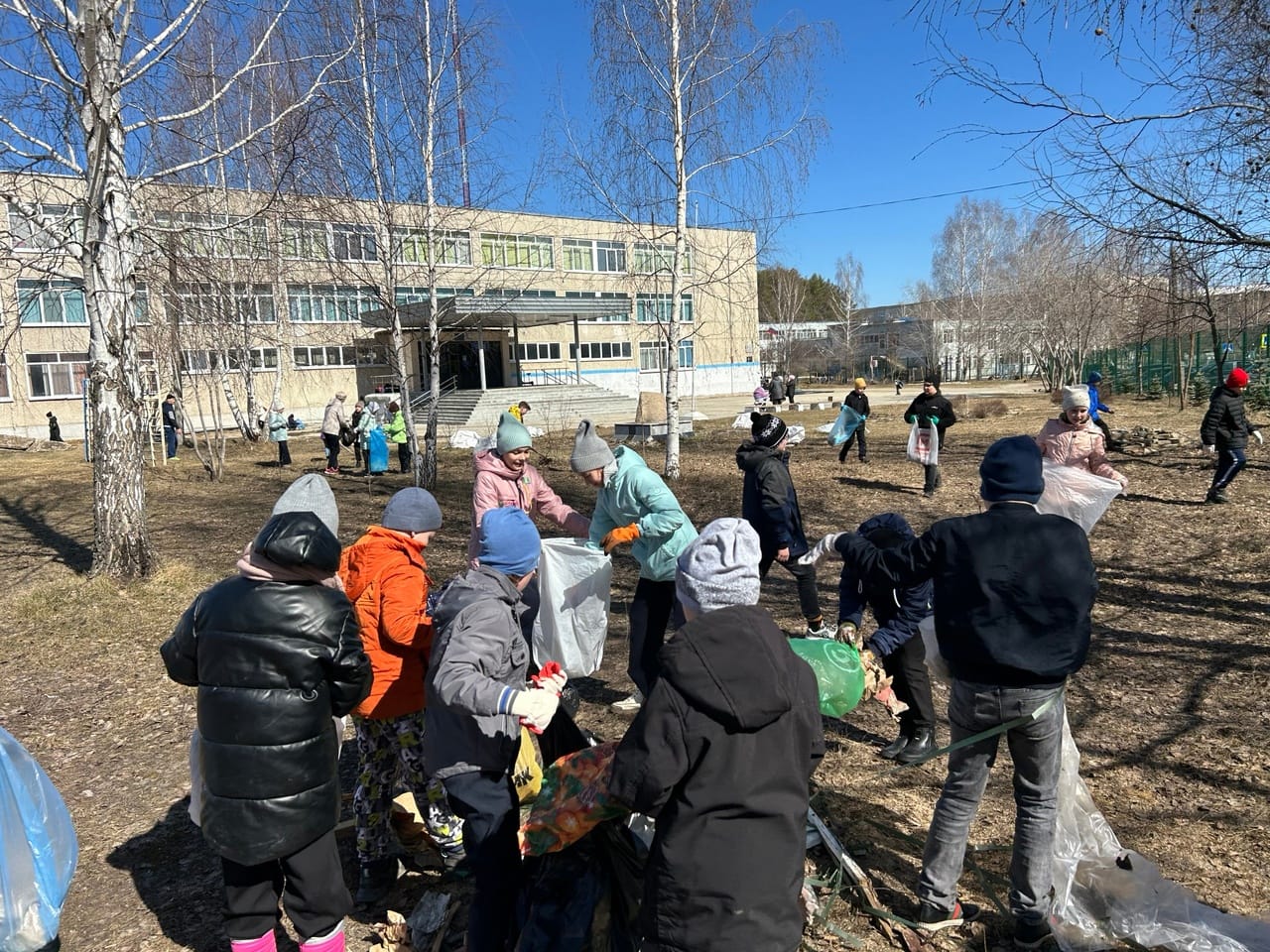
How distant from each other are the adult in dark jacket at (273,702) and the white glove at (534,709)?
20.4 inches

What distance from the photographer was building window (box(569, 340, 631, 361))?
42.1 metres

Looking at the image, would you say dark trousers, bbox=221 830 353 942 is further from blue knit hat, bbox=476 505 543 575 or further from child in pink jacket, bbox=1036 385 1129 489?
child in pink jacket, bbox=1036 385 1129 489

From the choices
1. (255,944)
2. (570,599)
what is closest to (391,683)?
(255,944)

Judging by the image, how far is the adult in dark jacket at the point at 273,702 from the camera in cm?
215

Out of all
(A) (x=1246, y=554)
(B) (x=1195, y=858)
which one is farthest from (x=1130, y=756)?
(A) (x=1246, y=554)

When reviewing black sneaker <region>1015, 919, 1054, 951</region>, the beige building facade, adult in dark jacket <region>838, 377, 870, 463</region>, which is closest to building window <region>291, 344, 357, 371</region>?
the beige building facade

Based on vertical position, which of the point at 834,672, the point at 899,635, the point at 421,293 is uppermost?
the point at 421,293

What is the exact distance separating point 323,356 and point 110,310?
1172 inches

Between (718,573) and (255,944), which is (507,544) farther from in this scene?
(255,944)

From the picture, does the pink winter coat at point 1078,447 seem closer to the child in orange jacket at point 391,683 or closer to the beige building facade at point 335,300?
the child in orange jacket at point 391,683

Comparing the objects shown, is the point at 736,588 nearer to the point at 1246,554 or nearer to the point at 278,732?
the point at 278,732

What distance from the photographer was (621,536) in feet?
12.9

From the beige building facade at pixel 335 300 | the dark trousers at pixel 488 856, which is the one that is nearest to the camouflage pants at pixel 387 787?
the dark trousers at pixel 488 856

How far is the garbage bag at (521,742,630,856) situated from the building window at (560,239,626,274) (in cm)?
3903
